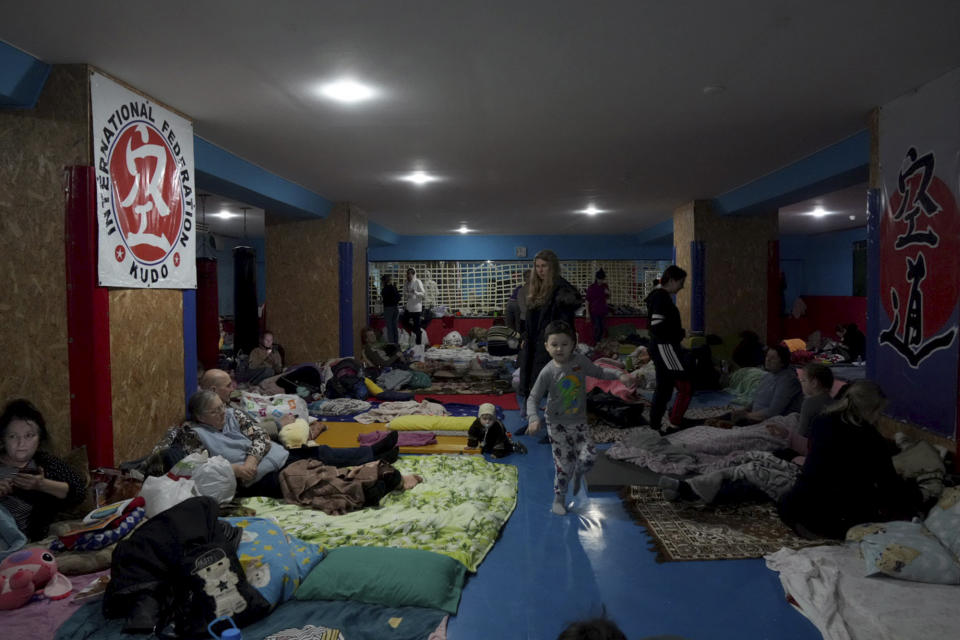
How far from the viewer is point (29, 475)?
3.16 metres

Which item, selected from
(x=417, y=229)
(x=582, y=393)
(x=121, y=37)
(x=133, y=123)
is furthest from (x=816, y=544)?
(x=417, y=229)

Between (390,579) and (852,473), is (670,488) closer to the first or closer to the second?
(852,473)

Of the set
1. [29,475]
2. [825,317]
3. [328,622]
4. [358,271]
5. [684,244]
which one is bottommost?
[328,622]

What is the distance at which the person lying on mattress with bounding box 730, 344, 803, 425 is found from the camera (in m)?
5.01

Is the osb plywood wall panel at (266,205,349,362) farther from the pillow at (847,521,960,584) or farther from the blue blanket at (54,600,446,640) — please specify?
the pillow at (847,521,960,584)

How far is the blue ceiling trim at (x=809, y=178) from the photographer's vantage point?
560 cm

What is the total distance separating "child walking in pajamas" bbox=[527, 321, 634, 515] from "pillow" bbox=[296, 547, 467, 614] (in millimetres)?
1060

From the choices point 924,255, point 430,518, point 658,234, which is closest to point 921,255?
point 924,255

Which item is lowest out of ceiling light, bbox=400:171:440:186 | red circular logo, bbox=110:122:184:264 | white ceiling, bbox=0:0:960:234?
red circular logo, bbox=110:122:184:264

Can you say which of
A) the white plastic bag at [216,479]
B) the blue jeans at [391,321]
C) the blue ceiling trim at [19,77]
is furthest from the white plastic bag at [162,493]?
the blue jeans at [391,321]

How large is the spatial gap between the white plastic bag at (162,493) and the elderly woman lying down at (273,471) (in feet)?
1.45

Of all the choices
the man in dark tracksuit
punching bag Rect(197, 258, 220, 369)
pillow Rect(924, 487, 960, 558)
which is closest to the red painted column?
the man in dark tracksuit

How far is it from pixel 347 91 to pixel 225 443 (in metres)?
2.60

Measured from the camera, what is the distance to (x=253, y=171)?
6762 mm
